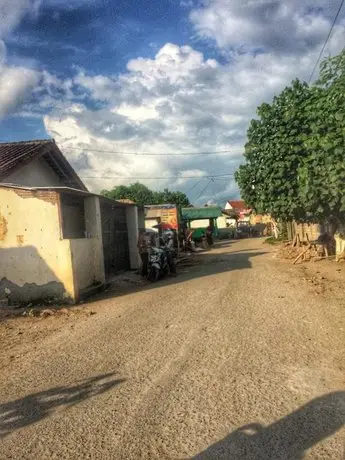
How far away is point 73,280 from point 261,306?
4.60 metres

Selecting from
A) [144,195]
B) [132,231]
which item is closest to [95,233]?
[132,231]

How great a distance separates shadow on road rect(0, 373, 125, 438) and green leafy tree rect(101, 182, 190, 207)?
177ft

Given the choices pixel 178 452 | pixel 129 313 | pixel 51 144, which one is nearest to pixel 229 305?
pixel 129 313

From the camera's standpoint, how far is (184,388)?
15.0 ft

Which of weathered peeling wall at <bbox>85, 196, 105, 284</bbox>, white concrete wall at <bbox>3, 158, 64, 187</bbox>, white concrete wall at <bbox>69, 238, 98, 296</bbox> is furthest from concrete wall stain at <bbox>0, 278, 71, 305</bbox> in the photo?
white concrete wall at <bbox>3, 158, 64, 187</bbox>

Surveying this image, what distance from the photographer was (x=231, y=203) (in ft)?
297

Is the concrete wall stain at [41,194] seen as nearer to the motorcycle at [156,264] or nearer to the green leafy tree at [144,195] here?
the motorcycle at [156,264]

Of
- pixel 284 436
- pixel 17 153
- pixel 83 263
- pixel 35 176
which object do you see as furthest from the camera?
pixel 35 176

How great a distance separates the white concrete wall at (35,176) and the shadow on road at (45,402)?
32.1ft

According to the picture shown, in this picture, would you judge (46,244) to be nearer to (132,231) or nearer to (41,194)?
(41,194)

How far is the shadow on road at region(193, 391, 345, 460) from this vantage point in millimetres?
3246

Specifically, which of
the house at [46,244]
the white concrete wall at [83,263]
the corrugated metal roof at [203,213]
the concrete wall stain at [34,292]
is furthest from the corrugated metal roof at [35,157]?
the corrugated metal roof at [203,213]

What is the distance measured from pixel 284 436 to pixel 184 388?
134 centimetres

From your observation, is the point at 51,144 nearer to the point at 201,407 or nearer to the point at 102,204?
the point at 102,204
